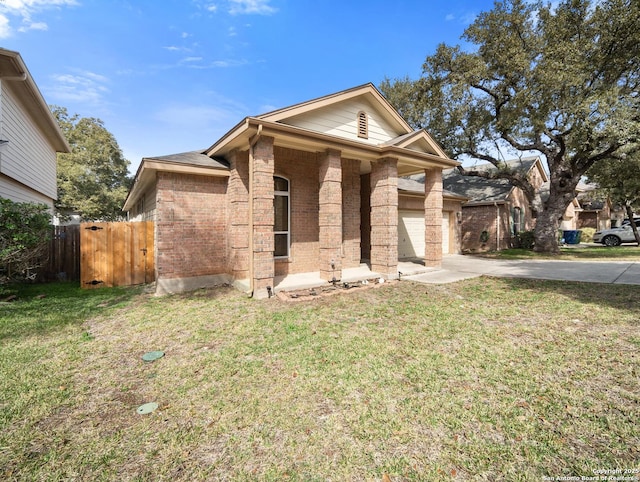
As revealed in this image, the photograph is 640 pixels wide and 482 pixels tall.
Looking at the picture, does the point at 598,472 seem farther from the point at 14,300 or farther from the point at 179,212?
the point at 14,300

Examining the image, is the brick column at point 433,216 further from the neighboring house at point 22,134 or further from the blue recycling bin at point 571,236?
the blue recycling bin at point 571,236

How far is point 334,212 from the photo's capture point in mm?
8000

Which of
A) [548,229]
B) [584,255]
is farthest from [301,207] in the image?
[584,255]

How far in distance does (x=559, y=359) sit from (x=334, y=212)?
556 centimetres

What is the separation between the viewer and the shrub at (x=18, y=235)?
6531 mm

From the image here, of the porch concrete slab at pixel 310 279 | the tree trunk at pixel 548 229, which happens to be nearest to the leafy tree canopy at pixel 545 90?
the tree trunk at pixel 548 229

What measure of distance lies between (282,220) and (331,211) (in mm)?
1779

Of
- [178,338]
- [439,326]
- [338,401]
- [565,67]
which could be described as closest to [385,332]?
[439,326]

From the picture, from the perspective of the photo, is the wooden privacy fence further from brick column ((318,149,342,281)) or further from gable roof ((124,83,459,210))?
brick column ((318,149,342,281))

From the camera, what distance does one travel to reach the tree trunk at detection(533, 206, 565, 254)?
16.1 metres

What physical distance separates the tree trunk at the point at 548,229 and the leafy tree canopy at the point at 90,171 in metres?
31.9

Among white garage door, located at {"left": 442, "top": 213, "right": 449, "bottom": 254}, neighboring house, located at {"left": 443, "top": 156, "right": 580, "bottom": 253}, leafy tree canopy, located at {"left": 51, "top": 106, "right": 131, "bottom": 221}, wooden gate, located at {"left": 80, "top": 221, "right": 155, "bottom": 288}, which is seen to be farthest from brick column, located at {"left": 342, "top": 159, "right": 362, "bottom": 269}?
leafy tree canopy, located at {"left": 51, "top": 106, "right": 131, "bottom": 221}

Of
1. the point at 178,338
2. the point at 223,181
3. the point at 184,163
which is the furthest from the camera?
the point at 223,181

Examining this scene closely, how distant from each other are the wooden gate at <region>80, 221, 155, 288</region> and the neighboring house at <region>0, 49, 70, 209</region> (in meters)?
2.86
